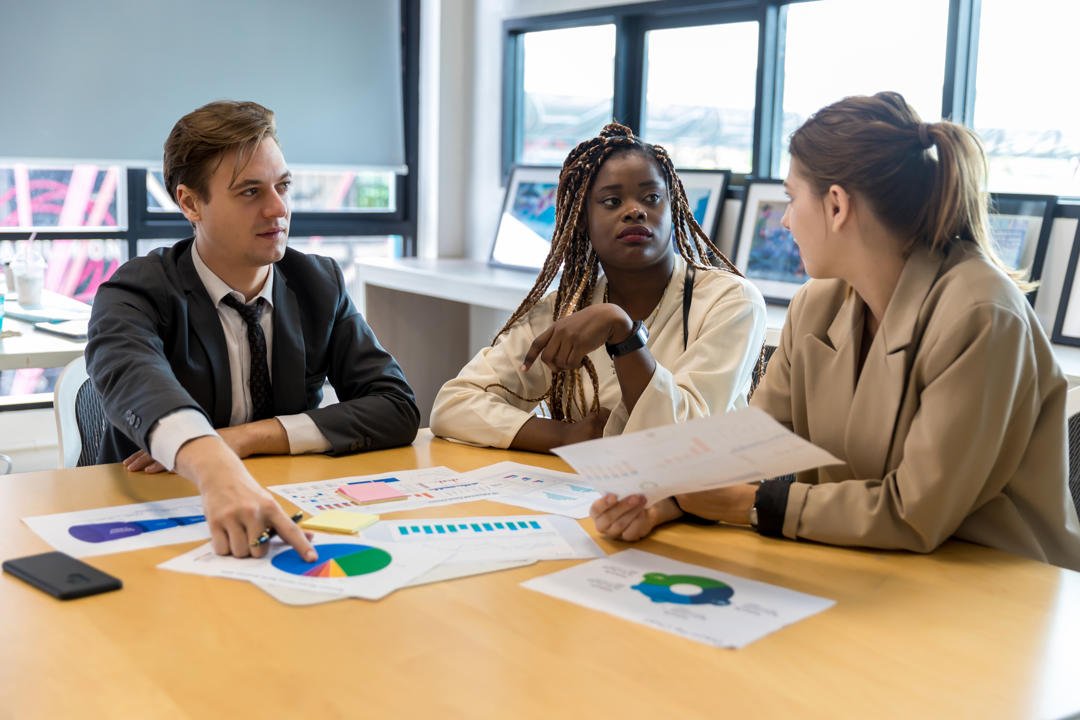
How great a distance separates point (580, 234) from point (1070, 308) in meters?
1.33

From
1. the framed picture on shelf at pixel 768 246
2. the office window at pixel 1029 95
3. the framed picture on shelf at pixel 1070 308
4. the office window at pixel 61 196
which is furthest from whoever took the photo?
the office window at pixel 61 196

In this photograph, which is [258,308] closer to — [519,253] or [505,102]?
[519,253]

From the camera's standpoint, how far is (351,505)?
1.58m

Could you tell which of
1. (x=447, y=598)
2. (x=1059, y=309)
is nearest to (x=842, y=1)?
(x=1059, y=309)

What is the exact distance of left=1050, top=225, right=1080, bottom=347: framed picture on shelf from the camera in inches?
108

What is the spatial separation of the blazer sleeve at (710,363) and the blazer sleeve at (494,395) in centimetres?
21

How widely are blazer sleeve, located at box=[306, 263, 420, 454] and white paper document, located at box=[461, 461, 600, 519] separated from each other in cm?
23

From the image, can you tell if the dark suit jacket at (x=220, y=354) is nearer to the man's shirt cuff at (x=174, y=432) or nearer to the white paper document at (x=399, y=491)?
the man's shirt cuff at (x=174, y=432)

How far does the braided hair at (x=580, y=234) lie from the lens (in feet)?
7.35

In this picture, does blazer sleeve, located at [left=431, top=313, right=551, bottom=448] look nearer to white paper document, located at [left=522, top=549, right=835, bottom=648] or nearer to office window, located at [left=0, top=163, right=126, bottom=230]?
white paper document, located at [left=522, top=549, right=835, bottom=648]

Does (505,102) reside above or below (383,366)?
above

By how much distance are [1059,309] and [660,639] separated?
2.09m

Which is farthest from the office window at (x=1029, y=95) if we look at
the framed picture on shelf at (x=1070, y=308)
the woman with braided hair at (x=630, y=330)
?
the woman with braided hair at (x=630, y=330)

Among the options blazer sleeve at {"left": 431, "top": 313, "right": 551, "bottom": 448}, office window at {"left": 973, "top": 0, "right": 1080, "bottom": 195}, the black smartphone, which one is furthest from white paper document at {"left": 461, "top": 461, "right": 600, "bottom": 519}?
office window at {"left": 973, "top": 0, "right": 1080, "bottom": 195}
